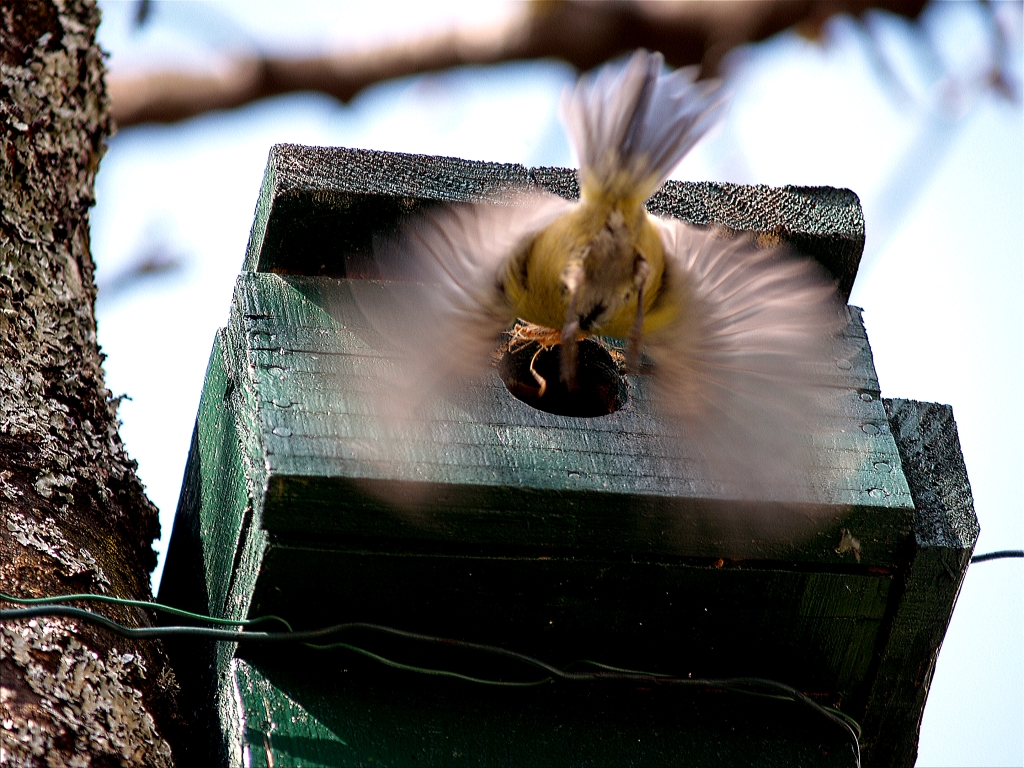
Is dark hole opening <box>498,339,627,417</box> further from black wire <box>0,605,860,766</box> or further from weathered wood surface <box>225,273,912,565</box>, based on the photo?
black wire <box>0,605,860,766</box>

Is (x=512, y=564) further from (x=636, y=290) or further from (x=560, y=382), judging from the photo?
(x=636, y=290)

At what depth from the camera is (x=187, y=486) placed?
2289 millimetres

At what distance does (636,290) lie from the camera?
2.31 m

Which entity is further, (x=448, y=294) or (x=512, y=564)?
(x=448, y=294)

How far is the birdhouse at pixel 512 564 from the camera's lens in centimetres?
173

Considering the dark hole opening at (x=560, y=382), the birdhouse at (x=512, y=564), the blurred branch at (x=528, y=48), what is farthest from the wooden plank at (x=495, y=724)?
the blurred branch at (x=528, y=48)

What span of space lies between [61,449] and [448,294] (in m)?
0.61

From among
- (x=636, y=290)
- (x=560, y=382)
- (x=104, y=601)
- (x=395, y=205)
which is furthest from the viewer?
(x=636, y=290)

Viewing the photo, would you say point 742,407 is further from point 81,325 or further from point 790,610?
point 81,325

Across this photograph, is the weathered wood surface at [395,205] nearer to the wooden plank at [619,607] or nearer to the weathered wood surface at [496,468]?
the weathered wood surface at [496,468]

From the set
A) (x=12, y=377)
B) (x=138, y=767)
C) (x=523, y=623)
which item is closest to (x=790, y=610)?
(x=523, y=623)

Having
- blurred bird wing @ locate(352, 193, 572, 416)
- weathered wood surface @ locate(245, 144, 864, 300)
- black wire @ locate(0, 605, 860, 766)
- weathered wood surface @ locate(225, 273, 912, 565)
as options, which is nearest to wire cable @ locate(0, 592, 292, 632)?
black wire @ locate(0, 605, 860, 766)

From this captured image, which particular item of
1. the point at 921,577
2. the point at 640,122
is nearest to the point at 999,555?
the point at 921,577

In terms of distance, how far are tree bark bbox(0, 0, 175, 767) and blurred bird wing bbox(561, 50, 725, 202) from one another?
2.86 feet
